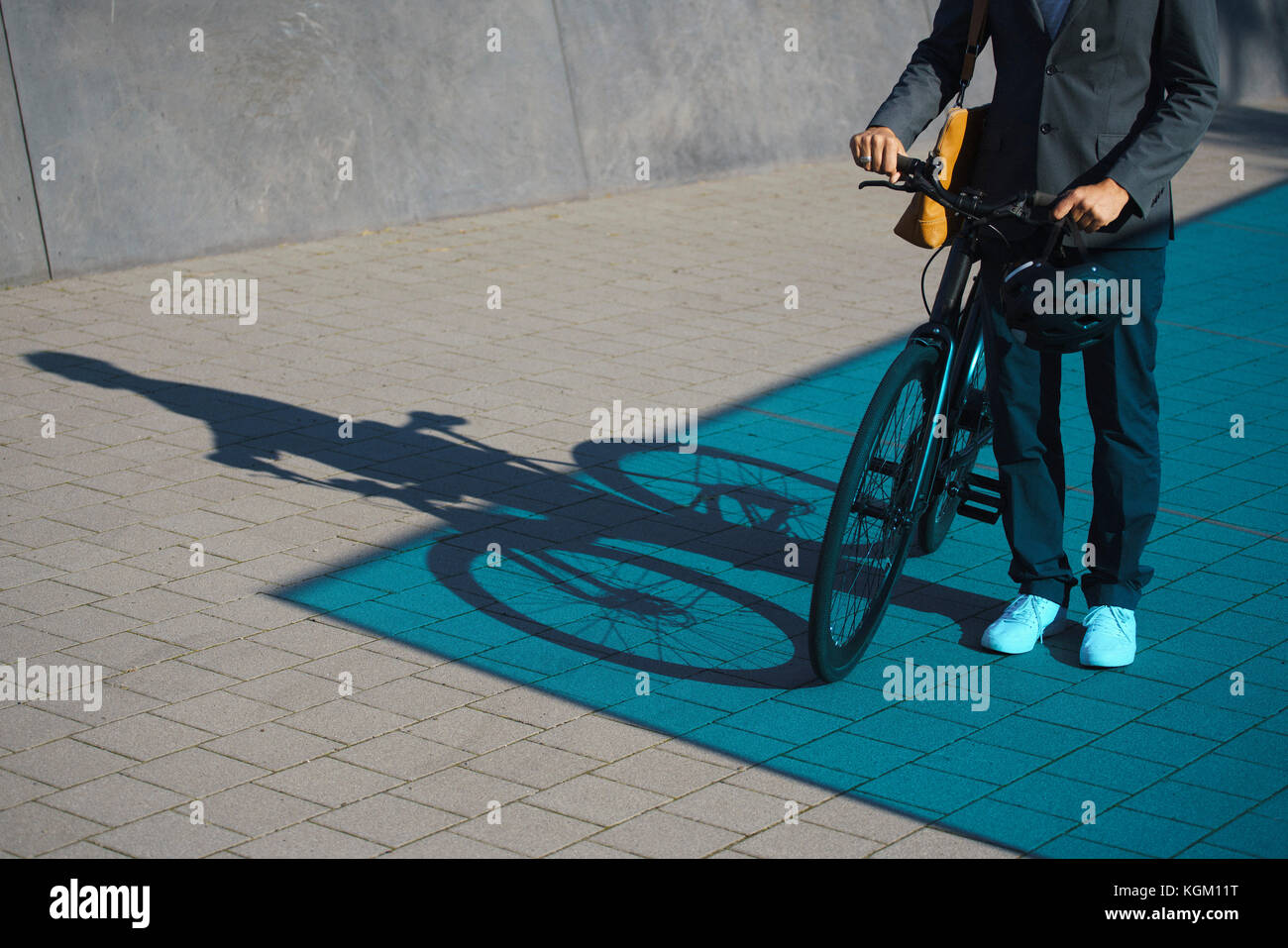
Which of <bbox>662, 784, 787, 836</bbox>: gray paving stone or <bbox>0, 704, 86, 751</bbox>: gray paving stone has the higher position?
<bbox>0, 704, 86, 751</bbox>: gray paving stone

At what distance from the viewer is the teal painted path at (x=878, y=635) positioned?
13.6 ft

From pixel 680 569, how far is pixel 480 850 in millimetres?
1969

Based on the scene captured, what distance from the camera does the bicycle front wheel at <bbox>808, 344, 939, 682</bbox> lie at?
4473mm

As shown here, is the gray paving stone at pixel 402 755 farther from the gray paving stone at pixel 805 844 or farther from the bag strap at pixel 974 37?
the bag strap at pixel 974 37

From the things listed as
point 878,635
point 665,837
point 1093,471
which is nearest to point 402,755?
point 665,837

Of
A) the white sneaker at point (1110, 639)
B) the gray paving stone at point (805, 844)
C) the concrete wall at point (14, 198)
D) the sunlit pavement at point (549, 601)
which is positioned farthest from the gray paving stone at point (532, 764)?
the concrete wall at point (14, 198)

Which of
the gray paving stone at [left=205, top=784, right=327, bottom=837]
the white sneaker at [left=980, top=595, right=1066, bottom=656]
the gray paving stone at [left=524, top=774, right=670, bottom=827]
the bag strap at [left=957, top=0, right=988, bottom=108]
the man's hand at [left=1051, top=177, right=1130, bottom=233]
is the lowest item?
the gray paving stone at [left=524, top=774, right=670, bottom=827]

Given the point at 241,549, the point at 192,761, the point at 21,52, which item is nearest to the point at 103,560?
the point at 241,549

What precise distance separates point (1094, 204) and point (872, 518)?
110 centimetres

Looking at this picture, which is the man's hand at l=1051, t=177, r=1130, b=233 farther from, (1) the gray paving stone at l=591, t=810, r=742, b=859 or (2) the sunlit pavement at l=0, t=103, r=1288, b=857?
(1) the gray paving stone at l=591, t=810, r=742, b=859

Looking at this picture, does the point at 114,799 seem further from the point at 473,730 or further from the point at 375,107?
the point at 375,107

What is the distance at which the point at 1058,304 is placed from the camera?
4.46 metres

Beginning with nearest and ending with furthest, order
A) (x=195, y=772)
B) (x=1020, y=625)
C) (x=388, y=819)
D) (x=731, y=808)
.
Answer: (x=388, y=819) → (x=731, y=808) → (x=195, y=772) → (x=1020, y=625)

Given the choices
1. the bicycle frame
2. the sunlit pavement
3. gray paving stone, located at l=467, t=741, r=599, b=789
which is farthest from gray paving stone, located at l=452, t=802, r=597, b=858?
the bicycle frame
